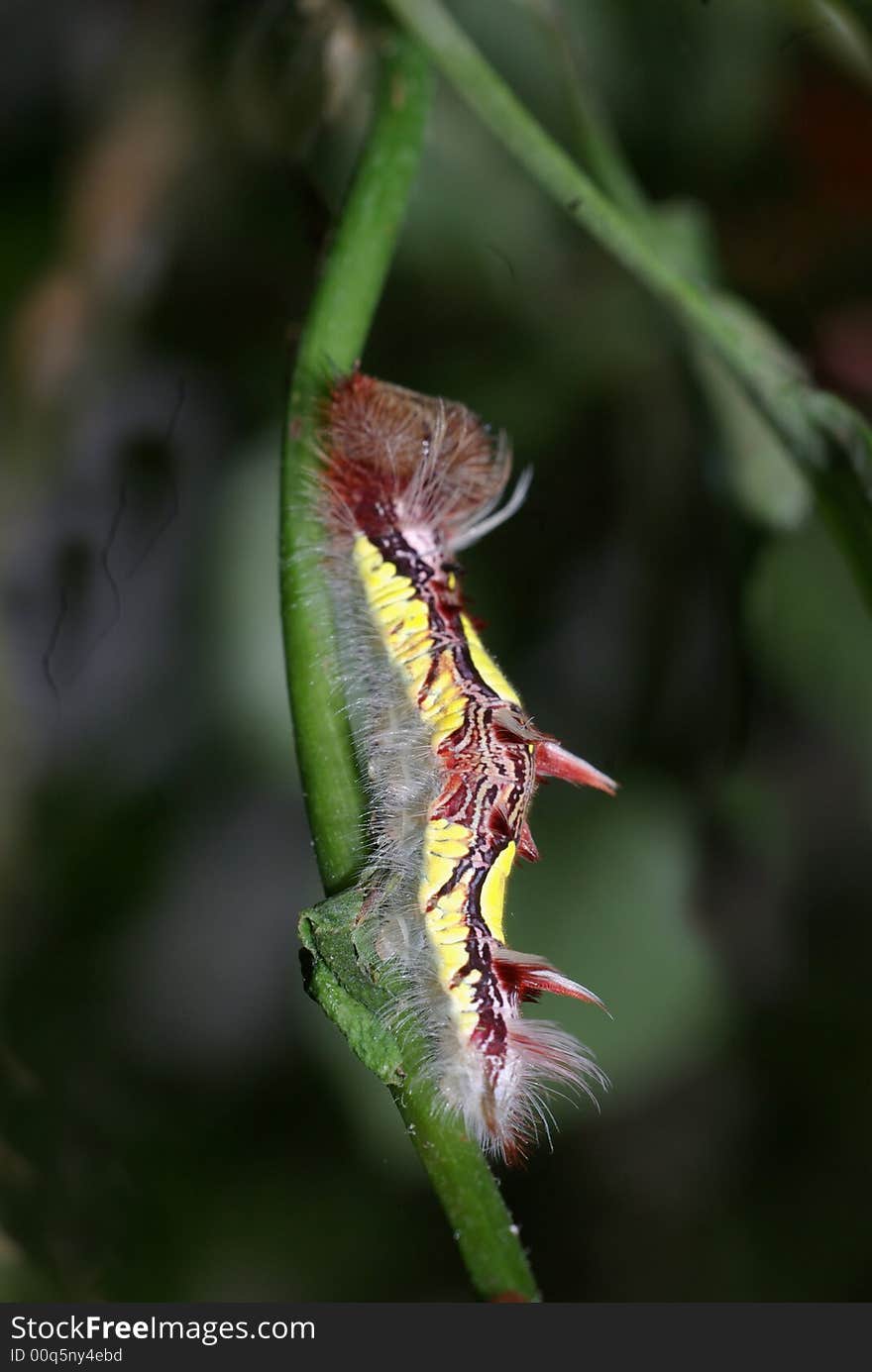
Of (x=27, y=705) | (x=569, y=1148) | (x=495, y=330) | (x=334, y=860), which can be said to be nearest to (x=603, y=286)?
(x=495, y=330)

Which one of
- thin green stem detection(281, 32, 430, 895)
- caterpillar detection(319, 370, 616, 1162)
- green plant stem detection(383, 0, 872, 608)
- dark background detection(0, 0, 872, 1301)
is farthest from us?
dark background detection(0, 0, 872, 1301)

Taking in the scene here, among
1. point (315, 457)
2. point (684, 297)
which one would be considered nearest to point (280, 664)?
point (315, 457)

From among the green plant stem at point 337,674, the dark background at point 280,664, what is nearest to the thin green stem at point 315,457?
the green plant stem at point 337,674

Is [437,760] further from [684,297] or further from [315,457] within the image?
[684,297]

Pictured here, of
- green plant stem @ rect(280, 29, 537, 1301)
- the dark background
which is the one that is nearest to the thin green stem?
green plant stem @ rect(280, 29, 537, 1301)

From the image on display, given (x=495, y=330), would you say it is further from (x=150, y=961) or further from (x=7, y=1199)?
(x=7, y=1199)

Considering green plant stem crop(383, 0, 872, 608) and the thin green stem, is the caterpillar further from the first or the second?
green plant stem crop(383, 0, 872, 608)
